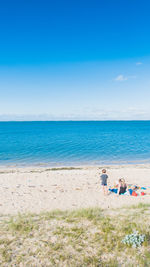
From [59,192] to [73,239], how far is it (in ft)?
23.9

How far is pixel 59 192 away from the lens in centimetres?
1387

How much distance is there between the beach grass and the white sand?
1973mm

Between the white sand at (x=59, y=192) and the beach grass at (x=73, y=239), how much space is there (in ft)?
6.47

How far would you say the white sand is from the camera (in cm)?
1107

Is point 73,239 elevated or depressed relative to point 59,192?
elevated

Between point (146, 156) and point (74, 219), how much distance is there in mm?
26823

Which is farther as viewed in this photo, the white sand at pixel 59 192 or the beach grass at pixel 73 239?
the white sand at pixel 59 192

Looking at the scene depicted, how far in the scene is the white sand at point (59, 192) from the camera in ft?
36.3

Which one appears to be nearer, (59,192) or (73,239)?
(73,239)

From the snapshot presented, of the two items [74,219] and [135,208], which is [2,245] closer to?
[74,219]

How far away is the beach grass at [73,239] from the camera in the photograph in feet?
18.8

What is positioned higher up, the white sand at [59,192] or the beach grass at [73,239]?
the beach grass at [73,239]

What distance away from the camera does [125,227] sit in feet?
24.3

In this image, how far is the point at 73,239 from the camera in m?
6.70
